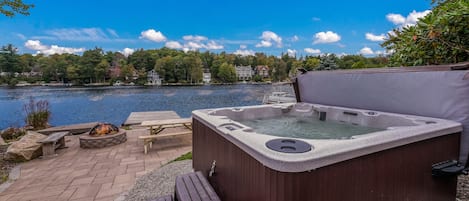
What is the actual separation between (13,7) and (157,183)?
3.58 metres

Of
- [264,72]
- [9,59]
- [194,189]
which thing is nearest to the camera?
[194,189]

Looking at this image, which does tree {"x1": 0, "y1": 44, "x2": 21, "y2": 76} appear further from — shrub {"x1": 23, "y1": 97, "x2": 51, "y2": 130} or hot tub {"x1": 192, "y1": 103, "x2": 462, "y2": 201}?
hot tub {"x1": 192, "y1": 103, "x2": 462, "y2": 201}

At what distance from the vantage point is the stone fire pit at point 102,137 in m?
4.17

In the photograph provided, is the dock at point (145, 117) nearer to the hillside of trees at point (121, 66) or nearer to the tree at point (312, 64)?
the tree at point (312, 64)

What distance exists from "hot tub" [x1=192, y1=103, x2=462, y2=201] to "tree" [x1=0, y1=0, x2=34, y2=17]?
362 centimetres

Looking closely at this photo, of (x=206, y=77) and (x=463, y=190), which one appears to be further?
(x=206, y=77)

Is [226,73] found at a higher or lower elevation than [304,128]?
higher

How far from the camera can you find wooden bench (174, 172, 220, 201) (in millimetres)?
1511

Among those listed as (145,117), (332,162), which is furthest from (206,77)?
(332,162)

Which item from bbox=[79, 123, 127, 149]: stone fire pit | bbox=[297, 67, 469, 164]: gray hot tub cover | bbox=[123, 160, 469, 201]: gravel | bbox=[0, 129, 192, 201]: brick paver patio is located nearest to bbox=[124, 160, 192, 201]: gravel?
bbox=[123, 160, 469, 201]: gravel

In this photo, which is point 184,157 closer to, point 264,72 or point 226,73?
point 226,73

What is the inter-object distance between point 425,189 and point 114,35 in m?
33.6

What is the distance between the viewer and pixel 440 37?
2.57 meters

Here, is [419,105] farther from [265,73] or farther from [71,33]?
[265,73]
